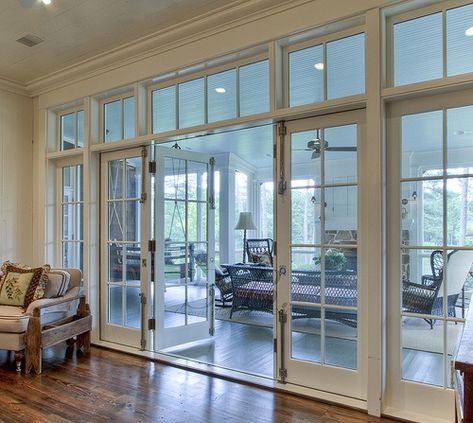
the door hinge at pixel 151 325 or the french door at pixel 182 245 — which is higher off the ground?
the french door at pixel 182 245

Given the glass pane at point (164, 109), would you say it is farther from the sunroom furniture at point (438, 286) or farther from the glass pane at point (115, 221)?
the sunroom furniture at point (438, 286)

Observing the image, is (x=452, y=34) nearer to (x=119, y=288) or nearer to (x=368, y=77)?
(x=368, y=77)

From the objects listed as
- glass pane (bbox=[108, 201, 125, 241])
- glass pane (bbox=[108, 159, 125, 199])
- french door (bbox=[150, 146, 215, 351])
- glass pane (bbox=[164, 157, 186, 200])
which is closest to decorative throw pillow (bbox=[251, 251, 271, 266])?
french door (bbox=[150, 146, 215, 351])

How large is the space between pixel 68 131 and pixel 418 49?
3.91 m

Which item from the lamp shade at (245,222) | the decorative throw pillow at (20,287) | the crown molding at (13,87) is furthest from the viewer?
the lamp shade at (245,222)

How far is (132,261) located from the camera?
4113 millimetres

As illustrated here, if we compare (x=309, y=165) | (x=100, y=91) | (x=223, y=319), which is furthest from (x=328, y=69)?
(x=223, y=319)

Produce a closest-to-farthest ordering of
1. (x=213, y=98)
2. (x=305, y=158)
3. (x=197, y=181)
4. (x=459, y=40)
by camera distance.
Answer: (x=459, y=40), (x=305, y=158), (x=213, y=98), (x=197, y=181)

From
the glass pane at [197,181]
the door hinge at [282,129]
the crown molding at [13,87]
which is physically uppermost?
the crown molding at [13,87]

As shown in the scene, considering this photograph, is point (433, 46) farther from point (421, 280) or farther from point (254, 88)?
point (421, 280)

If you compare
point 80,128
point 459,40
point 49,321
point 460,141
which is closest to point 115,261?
point 49,321

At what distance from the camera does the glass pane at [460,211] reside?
2447mm

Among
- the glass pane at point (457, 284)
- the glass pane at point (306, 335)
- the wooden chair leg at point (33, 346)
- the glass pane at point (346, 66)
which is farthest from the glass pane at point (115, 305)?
the glass pane at point (457, 284)

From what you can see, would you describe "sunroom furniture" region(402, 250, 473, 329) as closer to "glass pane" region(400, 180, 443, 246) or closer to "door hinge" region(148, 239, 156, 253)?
"glass pane" region(400, 180, 443, 246)
